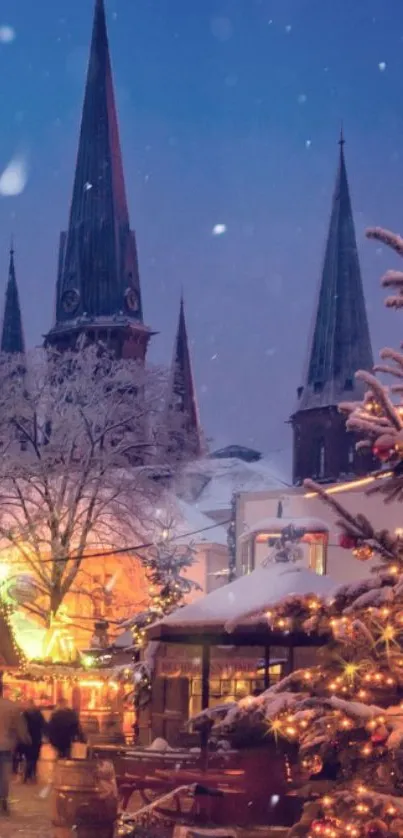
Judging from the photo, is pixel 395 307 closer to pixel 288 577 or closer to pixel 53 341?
pixel 288 577

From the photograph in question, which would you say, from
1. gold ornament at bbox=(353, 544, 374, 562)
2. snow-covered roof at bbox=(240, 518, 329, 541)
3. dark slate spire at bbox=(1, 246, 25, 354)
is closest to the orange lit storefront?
snow-covered roof at bbox=(240, 518, 329, 541)

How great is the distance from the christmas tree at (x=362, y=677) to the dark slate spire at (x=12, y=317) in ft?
274

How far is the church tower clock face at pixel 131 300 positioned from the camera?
263ft

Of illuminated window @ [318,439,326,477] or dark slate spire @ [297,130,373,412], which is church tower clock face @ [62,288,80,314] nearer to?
dark slate spire @ [297,130,373,412]

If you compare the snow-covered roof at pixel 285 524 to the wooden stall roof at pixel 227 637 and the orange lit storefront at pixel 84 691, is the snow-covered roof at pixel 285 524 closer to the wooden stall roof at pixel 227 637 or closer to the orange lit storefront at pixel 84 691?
the orange lit storefront at pixel 84 691

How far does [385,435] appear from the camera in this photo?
658 centimetres

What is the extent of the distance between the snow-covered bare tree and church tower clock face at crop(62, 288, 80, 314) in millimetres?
40943

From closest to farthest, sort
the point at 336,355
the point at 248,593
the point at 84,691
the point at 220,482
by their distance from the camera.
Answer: the point at 248,593
the point at 84,691
the point at 220,482
the point at 336,355

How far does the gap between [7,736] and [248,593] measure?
11.1 ft

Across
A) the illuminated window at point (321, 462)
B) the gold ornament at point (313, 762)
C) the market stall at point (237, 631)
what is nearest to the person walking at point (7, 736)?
the market stall at point (237, 631)

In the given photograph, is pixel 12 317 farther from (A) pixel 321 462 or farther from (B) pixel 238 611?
(B) pixel 238 611

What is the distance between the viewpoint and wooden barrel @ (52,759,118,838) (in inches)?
408

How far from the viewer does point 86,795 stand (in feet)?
34.1

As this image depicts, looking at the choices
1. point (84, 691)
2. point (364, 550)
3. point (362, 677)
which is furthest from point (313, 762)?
point (84, 691)
